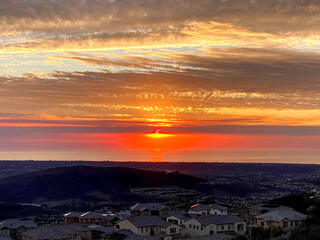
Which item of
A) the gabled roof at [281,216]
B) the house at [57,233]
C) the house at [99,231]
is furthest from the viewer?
the house at [99,231]

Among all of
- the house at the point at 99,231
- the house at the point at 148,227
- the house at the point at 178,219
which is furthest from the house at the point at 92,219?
the house at the point at 178,219

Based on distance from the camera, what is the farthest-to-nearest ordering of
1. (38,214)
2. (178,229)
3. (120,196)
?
(120,196)
(38,214)
(178,229)

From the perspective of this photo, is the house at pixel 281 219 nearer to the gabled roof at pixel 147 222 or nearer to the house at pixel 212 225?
the house at pixel 212 225

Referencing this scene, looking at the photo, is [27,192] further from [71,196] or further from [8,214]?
[8,214]

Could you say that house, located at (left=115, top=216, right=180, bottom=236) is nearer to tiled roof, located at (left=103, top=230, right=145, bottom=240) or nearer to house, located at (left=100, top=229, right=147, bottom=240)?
house, located at (left=100, top=229, right=147, bottom=240)

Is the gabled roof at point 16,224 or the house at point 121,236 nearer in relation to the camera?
the house at point 121,236

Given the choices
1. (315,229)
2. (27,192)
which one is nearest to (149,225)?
(315,229)
